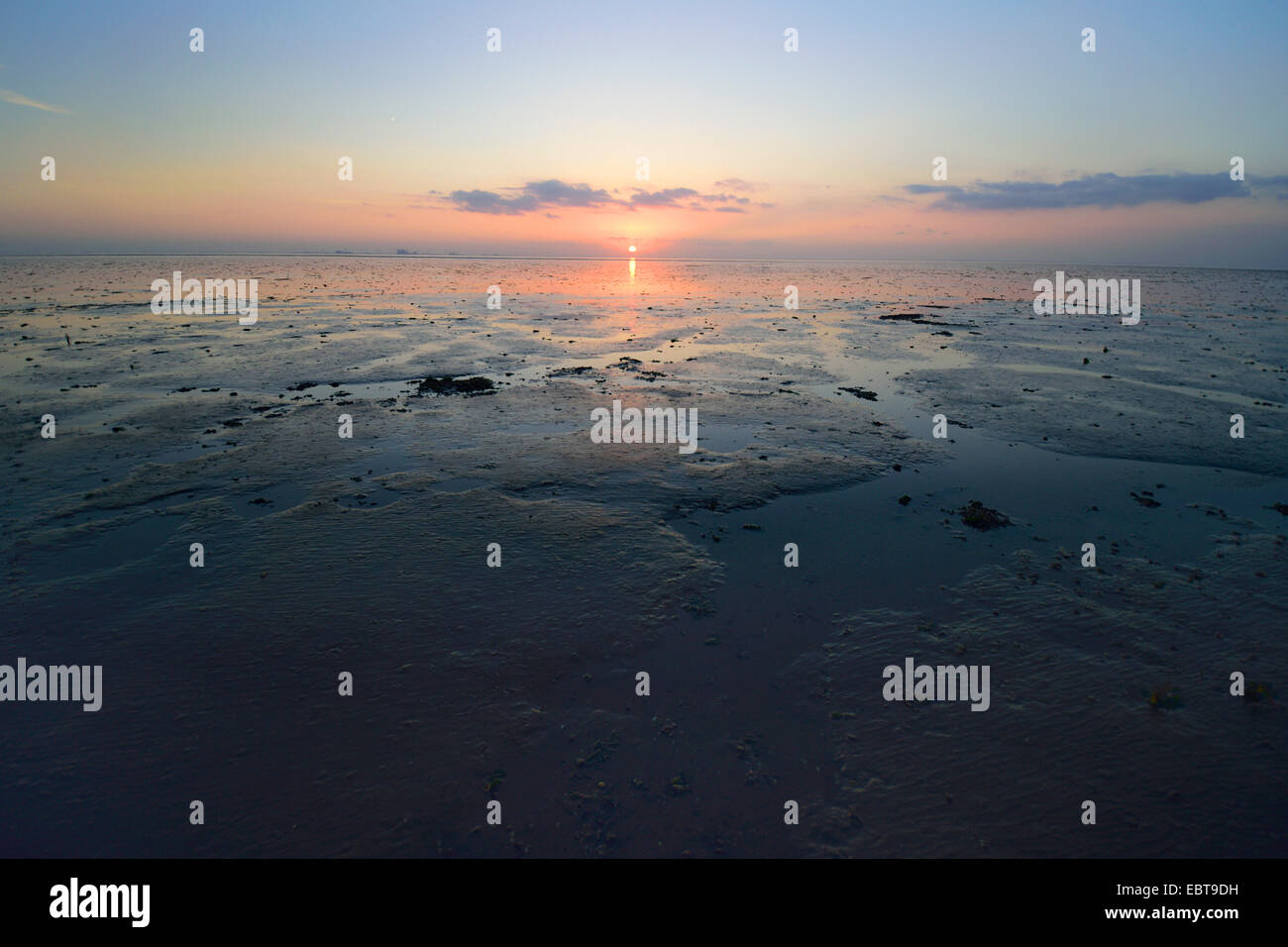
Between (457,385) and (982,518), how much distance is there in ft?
73.2

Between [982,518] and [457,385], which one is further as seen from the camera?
[457,385]

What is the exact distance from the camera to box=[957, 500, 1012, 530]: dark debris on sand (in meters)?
14.4

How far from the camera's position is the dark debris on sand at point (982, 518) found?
14398mm

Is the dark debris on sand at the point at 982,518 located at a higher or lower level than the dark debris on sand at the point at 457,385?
lower

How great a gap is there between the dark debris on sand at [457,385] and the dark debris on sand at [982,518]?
1992cm

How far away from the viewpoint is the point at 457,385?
1115 inches

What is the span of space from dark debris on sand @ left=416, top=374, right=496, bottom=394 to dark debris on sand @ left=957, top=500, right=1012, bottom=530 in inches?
784

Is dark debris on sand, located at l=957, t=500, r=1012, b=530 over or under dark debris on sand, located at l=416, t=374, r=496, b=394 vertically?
under

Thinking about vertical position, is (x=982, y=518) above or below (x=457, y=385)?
below

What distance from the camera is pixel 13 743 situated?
800 centimetres

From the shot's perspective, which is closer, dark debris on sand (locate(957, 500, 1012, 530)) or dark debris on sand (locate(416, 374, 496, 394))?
dark debris on sand (locate(957, 500, 1012, 530))

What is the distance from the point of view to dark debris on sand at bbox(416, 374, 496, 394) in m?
27.5

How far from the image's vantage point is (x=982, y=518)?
47.8 feet

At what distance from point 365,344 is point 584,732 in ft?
124
